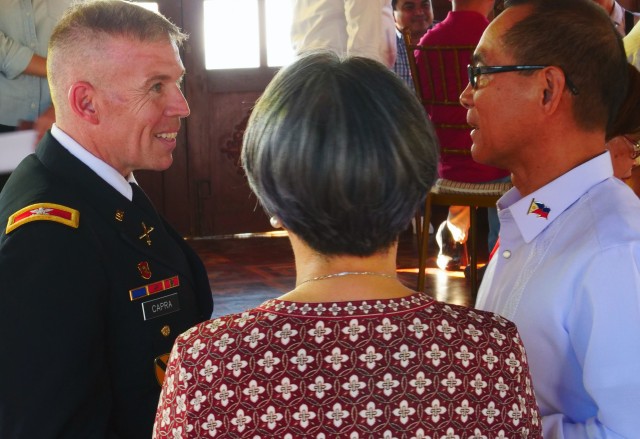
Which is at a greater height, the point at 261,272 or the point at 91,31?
the point at 91,31

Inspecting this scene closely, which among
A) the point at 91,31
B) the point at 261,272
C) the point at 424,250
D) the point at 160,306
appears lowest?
the point at 261,272

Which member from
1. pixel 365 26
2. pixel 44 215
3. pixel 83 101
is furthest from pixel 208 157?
pixel 44 215

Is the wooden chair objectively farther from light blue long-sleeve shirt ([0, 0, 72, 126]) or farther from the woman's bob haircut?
the woman's bob haircut

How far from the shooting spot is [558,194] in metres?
1.40

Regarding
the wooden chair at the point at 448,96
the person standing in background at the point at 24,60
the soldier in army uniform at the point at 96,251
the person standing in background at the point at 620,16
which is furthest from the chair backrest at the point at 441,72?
the soldier in army uniform at the point at 96,251

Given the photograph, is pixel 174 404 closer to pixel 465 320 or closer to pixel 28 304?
pixel 465 320

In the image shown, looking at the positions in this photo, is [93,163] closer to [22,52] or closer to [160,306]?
[160,306]

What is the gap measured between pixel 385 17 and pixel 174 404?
260cm

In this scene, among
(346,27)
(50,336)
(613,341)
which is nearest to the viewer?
(613,341)

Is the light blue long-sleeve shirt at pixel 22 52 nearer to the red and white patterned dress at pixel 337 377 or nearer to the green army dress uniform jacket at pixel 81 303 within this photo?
the green army dress uniform jacket at pixel 81 303

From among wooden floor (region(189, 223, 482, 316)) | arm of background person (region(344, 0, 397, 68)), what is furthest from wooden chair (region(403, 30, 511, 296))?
wooden floor (region(189, 223, 482, 316))

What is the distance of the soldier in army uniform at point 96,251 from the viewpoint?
51.1 inches

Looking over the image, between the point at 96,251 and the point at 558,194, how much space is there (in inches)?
30.0

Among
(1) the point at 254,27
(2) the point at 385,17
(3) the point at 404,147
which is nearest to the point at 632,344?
(3) the point at 404,147
